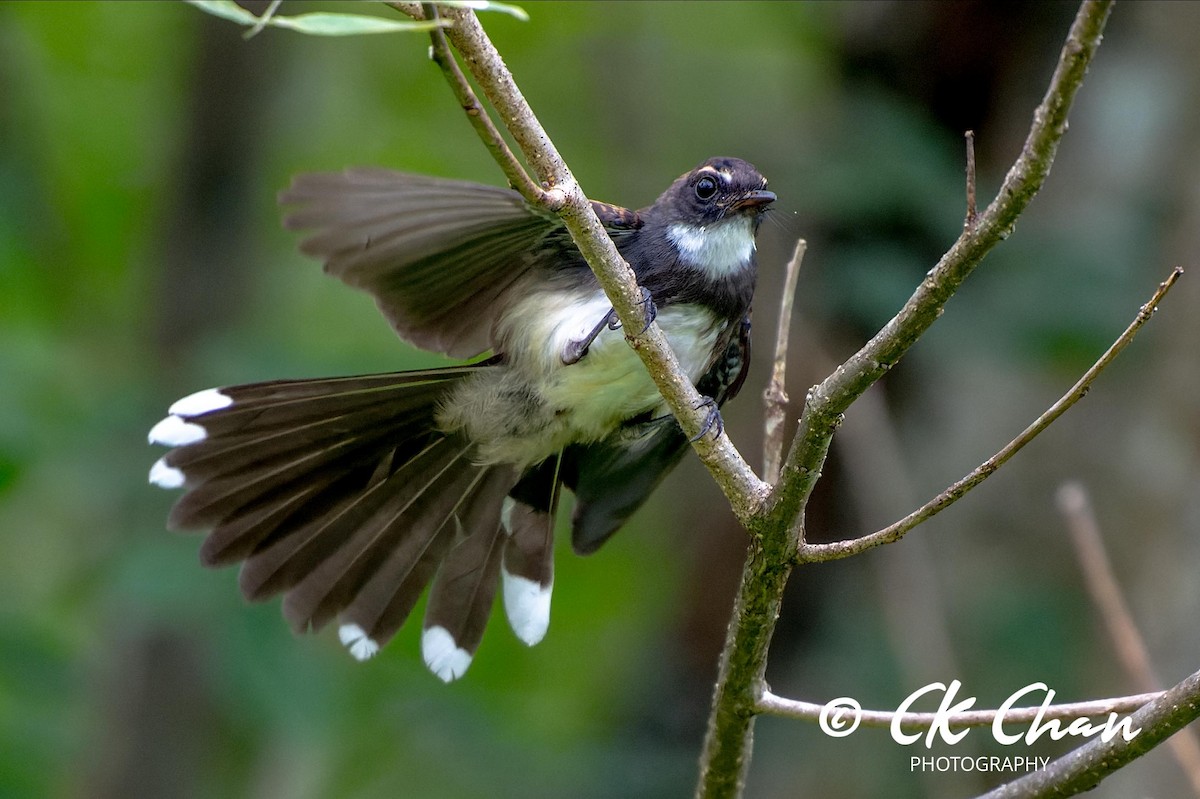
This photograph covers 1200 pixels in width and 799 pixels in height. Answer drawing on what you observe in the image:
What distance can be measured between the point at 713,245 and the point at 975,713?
2.01 metres

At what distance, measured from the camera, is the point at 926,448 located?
6.08 metres

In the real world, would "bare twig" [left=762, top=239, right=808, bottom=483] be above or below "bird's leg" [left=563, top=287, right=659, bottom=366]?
below

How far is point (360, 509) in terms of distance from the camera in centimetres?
422

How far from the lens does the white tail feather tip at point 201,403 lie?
3.94 metres

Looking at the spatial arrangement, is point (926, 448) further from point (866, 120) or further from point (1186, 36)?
point (1186, 36)

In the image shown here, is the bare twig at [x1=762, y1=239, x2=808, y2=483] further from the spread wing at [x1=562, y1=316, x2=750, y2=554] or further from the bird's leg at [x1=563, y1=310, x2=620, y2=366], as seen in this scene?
the spread wing at [x1=562, y1=316, x2=750, y2=554]

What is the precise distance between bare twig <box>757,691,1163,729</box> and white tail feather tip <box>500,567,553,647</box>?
1646 millimetres

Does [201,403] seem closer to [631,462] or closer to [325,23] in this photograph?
[631,462]

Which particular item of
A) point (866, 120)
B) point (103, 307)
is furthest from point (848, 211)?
point (103, 307)

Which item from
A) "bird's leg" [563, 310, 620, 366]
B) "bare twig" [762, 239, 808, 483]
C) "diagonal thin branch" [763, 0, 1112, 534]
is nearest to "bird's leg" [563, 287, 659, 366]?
"bird's leg" [563, 310, 620, 366]

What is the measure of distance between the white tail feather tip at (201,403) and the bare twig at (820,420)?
2032 millimetres

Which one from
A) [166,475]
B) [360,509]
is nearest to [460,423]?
[360,509]

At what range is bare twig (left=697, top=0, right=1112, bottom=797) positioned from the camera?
1902mm

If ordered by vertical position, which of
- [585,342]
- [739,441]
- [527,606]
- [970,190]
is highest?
[739,441]
